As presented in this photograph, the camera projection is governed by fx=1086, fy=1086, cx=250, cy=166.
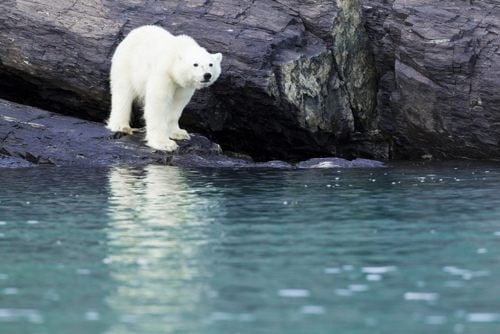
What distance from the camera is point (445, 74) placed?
1916 centimetres

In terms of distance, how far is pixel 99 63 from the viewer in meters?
19.5

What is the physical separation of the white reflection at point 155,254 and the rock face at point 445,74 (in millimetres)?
6239

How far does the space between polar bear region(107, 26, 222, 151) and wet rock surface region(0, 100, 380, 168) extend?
A: 0.23 meters

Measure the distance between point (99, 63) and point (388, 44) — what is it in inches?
212

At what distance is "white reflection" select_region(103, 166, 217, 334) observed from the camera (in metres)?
7.31

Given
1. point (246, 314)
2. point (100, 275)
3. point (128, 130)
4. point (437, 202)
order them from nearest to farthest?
point (246, 314) → point (100, 275) → point (437, 202) → point (128, 130)

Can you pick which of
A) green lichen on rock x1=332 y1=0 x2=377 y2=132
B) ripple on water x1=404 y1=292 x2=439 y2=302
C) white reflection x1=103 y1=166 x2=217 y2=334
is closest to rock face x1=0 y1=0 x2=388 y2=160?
green lichen on rock x1=332 y1=0 x2=377 y2=132

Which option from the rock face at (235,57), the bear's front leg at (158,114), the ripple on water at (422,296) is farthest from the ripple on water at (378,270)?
the rock face at (235,57)

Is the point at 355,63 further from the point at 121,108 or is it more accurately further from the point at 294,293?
the point at 294,293

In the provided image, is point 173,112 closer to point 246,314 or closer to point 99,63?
point 99,63

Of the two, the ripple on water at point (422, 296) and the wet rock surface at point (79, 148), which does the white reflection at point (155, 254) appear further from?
the wet rock surface at point (79, 148)

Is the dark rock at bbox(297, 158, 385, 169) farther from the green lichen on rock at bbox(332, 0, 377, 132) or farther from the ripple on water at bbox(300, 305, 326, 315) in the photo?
the ripple on water at bbox(300, 305, 326, 315)

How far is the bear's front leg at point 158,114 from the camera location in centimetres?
1773

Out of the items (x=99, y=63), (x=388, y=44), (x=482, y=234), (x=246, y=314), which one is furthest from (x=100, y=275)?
(x=388, y=44)
